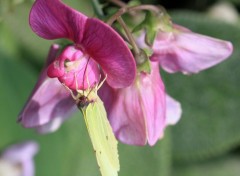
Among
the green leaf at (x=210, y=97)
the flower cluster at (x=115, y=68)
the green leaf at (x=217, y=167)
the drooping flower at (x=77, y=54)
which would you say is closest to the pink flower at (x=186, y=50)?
the flower cluster at (x=115, y=68)

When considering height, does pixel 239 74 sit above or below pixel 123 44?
below

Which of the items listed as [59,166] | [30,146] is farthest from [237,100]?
[30,146]

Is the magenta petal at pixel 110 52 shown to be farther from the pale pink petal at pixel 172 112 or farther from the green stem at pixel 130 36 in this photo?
the pale pink petal at pixel 172 112

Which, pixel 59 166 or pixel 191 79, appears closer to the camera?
pixel 59 166

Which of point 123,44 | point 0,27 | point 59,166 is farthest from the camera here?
point 0,27

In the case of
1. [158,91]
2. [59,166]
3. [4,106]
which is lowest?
[59,166]

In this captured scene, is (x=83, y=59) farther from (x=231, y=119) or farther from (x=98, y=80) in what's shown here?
(x=231, y=119)

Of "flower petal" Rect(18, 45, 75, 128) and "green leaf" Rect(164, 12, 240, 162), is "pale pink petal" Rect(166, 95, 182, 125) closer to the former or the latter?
"flower petal" Rect(18, 45, 75, 128)

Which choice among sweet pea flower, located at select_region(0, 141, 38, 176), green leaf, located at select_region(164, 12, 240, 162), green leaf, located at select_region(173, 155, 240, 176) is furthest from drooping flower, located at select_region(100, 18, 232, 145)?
green leaf, located at select_region(173, 155, 240, 176)
